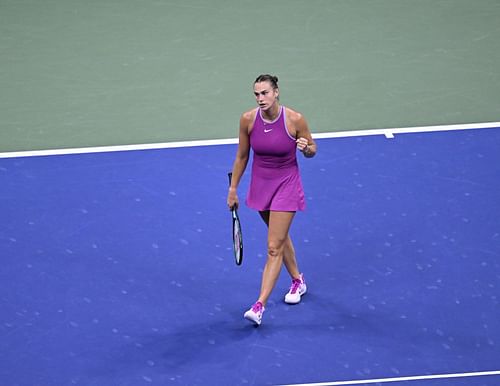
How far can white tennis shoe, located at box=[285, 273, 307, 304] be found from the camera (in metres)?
9.47

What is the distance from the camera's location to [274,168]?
898 centimetres

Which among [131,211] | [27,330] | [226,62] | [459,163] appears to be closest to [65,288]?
[27,330]

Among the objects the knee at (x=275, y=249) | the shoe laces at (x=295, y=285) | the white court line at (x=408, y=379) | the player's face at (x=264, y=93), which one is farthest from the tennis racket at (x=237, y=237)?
the white court line at (x=408, y=379)

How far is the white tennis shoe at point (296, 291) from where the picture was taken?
373 inches

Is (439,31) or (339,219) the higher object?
(439,31)

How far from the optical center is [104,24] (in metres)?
15.4

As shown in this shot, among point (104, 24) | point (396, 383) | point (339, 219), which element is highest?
point (104, 24)

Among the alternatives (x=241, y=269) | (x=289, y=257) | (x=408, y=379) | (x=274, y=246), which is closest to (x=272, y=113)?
(x=274, y=246)

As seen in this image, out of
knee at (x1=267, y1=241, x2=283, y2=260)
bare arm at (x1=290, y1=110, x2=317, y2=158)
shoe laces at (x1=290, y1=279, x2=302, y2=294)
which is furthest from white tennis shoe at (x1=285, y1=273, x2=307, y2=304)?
bare arm at (x1=290, y1=110, x2=317, y2=158)

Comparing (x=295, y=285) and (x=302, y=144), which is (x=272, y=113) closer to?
(x=302, y=144)

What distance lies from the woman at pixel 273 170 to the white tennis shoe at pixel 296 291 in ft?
1.27

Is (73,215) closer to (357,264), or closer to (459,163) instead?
(357,264)

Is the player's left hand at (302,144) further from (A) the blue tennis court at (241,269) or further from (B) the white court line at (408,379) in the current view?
(B) the white court line at (408,379)

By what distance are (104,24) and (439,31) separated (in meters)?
4.74
